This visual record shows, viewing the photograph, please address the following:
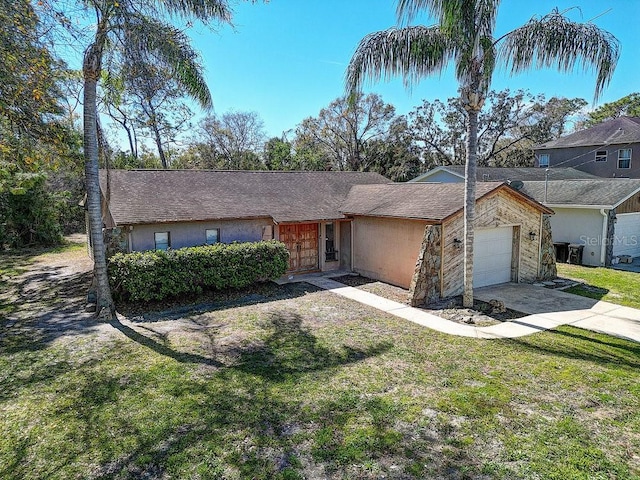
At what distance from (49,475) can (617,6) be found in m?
13.9

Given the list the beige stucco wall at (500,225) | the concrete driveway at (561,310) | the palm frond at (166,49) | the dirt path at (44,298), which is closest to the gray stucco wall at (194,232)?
the dirt path at (44,298)

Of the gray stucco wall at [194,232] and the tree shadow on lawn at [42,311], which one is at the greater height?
the gray stucco wall at [194,232]

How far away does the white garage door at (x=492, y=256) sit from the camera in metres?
13.3

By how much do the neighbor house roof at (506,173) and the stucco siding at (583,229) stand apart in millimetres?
4807

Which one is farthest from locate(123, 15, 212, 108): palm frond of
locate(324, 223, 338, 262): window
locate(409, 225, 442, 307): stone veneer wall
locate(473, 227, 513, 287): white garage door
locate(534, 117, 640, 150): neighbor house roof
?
locate(534, 117, 640, 150): neighbor house roof

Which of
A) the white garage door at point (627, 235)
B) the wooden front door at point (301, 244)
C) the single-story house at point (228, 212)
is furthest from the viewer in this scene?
the white garage door at point (627, 235)

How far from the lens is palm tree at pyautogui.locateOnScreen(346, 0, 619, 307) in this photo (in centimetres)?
941

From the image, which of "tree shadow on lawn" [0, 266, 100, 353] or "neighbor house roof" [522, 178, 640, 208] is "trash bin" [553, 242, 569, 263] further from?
"tree shadow on lawn" [0, 266, 100, 353]

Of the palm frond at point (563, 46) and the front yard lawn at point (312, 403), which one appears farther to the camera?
the palm frond at point (563, 46)

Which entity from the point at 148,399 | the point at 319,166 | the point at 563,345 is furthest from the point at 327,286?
the point at 319,166

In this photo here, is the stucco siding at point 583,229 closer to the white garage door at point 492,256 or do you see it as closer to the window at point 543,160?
the white garage door at point 492,256

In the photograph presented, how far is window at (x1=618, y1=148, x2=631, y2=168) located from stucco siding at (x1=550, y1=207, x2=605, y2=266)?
503 inches

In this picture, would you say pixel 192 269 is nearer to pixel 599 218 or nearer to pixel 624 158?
pixel 599 218

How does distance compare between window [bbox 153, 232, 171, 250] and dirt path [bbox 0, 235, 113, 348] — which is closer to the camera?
dirt path [bbox 0, 235, 113, 348]
